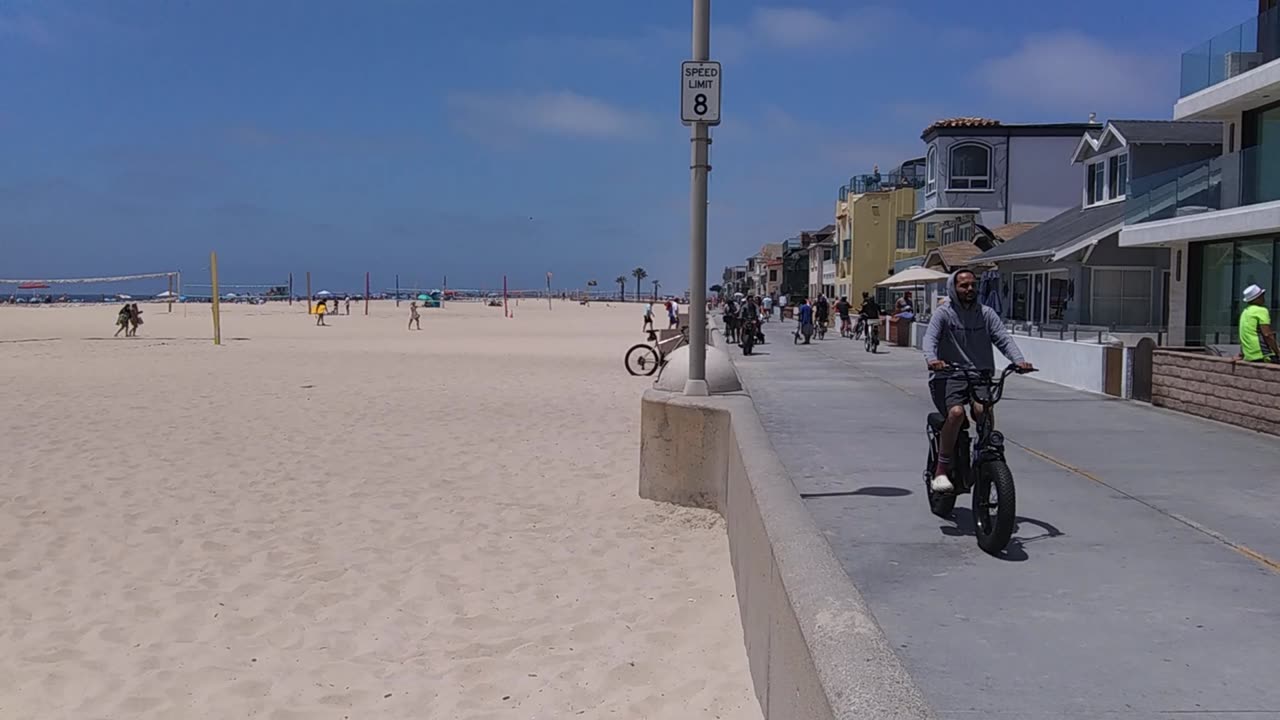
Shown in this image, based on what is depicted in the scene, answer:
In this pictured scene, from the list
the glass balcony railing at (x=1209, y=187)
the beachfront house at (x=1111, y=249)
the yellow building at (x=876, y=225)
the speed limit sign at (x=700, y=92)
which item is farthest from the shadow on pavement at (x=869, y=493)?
the yellow building at (x=876, y=225)

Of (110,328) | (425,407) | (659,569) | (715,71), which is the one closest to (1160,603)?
(659,569)

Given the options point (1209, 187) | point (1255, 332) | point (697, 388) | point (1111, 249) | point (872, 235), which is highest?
point (872, 235)

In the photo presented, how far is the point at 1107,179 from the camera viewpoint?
94.4ft

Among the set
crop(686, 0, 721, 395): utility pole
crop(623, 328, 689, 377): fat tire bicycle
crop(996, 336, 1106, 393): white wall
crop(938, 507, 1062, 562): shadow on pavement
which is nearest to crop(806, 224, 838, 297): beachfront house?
crop(623, 328, 689, 377): fat tire bicycle

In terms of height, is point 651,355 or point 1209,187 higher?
point 1209,187

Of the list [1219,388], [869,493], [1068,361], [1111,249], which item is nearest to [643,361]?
[1068,361]

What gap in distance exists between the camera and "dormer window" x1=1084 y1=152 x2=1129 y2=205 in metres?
27.9

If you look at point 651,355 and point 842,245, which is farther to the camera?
point 842,245

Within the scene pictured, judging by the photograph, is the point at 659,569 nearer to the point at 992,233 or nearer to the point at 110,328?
the point at 992,233

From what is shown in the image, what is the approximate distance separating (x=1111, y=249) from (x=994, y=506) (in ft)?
74.2

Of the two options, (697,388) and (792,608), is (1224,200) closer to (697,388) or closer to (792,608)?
(697,388)

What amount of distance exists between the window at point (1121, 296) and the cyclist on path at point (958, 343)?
73.6 feet

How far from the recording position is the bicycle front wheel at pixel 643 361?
23.5 metres

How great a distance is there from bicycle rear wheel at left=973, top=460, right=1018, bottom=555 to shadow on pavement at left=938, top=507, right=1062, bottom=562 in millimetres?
110
